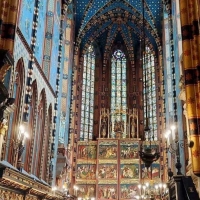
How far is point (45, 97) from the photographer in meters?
16.2

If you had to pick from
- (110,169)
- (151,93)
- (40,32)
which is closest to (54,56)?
(40,32)

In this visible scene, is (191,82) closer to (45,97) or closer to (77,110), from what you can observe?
(45,97)

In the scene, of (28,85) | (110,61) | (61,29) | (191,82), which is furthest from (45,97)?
(110,61)

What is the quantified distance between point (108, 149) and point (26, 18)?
12.5 meters

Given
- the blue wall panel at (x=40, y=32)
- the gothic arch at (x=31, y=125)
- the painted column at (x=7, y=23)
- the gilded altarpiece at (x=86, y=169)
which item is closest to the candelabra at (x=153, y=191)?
the gilded altarpiece at (x=86, y=169)

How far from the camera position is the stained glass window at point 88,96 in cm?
2541

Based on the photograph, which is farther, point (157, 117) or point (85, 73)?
point (85, 73)

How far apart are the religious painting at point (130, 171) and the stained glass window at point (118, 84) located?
4.11m

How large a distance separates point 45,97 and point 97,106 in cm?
1074

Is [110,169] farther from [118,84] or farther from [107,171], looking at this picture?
[118,84]

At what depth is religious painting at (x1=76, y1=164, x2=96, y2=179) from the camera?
22636mm

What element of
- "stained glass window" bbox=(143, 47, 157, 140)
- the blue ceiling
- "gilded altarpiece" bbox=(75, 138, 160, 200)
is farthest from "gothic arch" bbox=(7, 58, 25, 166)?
"stained glass window" bbox=(143, 47, 157, 140)

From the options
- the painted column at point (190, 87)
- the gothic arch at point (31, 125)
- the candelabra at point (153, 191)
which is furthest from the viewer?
the candelabra at point (153, 191)

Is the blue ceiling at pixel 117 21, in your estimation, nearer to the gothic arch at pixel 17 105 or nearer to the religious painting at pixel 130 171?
the religious painting at pixel 130 171
